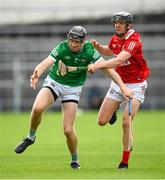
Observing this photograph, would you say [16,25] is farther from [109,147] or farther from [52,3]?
[109,147]

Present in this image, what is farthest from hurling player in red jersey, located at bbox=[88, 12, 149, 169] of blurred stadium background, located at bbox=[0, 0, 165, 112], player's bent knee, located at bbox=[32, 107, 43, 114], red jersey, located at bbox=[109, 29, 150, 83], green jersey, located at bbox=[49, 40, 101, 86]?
blurred stadium background, located at bbox=[0, 0, 165, 112]

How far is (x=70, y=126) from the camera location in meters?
14.2

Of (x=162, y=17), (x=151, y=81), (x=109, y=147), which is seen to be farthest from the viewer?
(x=162, y=17)

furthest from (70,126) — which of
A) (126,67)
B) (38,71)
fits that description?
(126,67)

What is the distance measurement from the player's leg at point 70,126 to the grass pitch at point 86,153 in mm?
212

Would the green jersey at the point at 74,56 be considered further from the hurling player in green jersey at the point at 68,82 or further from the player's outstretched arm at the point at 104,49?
the player's outstretched arm at the point at 104,49

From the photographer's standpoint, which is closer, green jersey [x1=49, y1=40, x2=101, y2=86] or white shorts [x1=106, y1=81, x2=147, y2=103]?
green jersey [x1=49, y1=40, x2=101, y2=86]

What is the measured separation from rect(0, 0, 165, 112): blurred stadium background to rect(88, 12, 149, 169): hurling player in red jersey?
23.2m

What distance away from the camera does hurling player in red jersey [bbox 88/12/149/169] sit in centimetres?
1458

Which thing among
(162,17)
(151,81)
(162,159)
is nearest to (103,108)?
(162,159)

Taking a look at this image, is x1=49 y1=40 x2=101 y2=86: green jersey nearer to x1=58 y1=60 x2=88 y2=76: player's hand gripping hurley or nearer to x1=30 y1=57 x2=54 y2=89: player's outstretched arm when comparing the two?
x1=58 y1=60 x2=88 y2=76: player's hand gripping hurley

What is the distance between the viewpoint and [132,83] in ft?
50.4

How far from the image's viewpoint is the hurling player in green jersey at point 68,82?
1407 centimetres

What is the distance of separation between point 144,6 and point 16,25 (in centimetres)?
660
